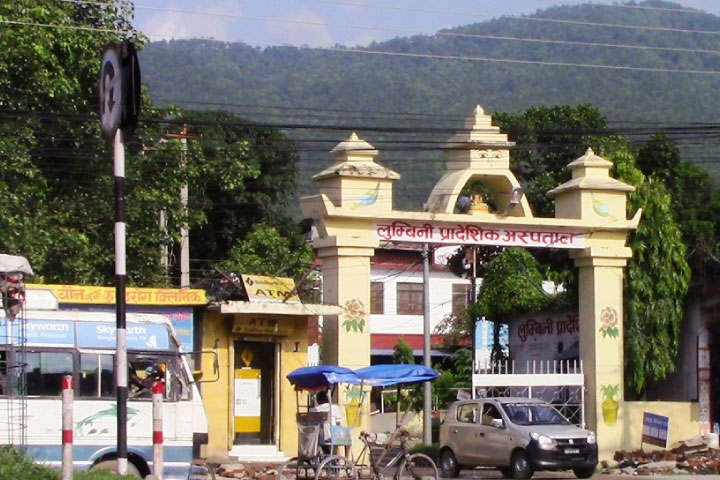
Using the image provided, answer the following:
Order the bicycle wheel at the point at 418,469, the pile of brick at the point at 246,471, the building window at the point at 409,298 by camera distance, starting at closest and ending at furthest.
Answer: the bicycle wheel at the point at 418,469, the pile of brick at the point at 246,471, the building window at the point at 409,298

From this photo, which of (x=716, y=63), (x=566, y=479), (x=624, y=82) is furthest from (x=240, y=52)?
(x=566, y=479)

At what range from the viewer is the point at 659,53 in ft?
466

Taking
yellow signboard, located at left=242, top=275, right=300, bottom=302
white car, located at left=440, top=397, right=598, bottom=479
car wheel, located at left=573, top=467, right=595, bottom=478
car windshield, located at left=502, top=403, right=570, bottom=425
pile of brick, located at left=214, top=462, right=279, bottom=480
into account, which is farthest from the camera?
yellow signboard, located at left=242, top=275, right=300, bottom=302

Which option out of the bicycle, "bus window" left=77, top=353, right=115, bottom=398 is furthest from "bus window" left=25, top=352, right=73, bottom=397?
the bicycle

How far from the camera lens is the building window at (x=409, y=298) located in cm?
5981

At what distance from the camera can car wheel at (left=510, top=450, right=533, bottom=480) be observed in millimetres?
23828

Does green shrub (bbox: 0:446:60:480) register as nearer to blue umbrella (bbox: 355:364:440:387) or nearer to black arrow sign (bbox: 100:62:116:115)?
black arrow sign (bbox: 100:62:116:115)

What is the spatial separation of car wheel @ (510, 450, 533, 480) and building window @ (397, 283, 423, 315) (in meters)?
35.5

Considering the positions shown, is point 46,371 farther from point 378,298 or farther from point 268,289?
point 378,298

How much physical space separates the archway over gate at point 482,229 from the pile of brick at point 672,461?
21.9 inches

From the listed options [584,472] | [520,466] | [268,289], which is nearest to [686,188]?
[584,472]

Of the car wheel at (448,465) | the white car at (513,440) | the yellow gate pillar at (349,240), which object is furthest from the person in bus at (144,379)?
the car wheel at (448,465)

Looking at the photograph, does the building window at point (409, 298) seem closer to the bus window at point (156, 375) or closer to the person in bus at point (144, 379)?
the bus window at point (156, 375)

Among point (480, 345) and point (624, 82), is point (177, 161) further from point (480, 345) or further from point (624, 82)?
point (624, 82)
